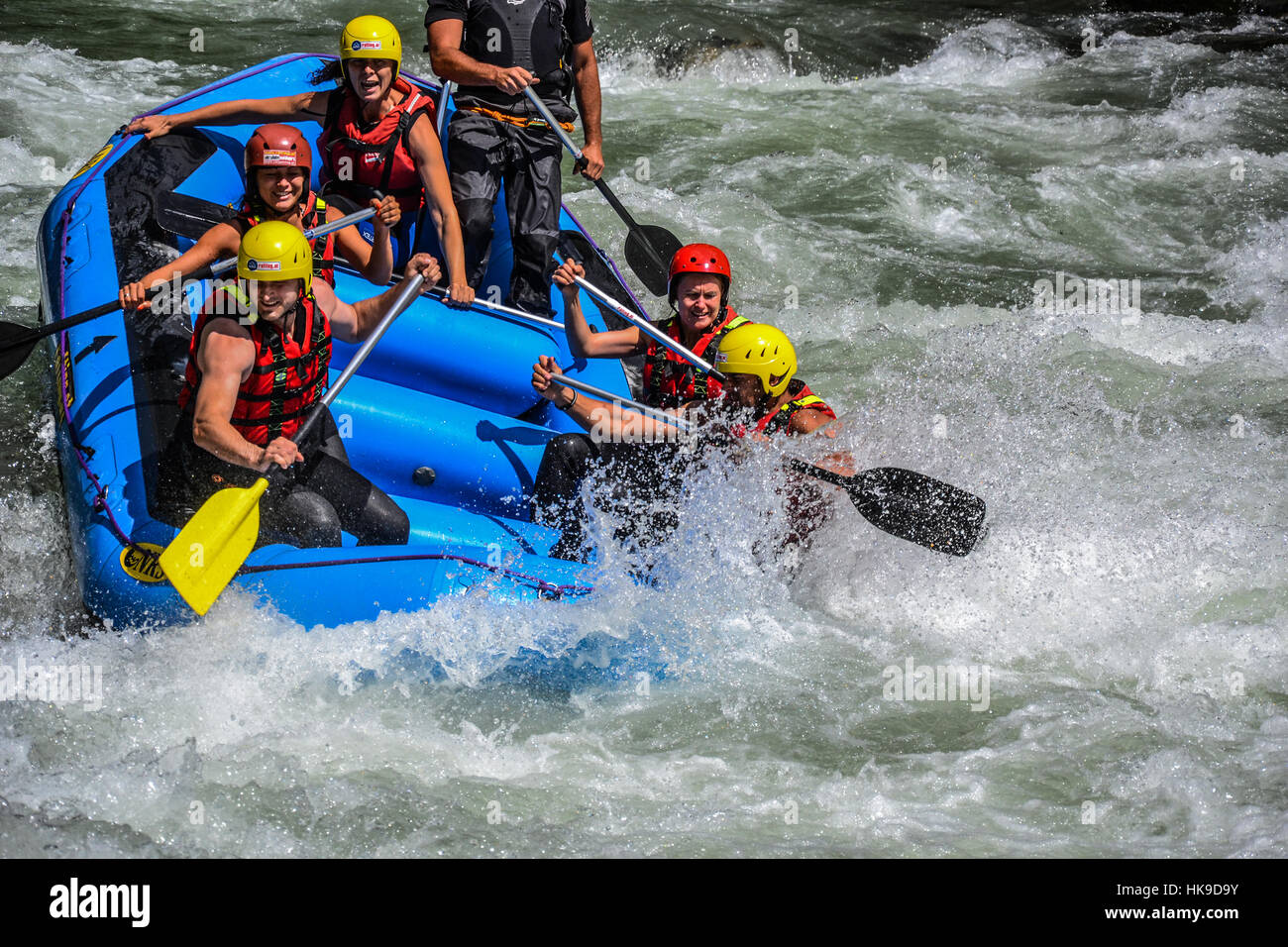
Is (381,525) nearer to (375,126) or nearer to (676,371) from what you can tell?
(676,371)

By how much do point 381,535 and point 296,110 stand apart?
6.23 ft

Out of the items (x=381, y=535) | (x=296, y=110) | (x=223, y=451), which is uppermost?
(x=296, y=110)

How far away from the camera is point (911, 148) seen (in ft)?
30.5

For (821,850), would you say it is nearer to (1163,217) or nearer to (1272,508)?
(1272,508)

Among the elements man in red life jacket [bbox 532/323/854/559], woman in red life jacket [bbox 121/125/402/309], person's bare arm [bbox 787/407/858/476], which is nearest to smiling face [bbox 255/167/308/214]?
woman in red life jacket [bbox 121/125/402/309]

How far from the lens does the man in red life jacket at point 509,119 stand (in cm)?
508

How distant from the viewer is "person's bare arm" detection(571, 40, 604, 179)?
5.51 metres

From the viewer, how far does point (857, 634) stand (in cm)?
470

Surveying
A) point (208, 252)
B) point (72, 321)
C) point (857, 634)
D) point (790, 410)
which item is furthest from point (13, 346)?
point (857, 634)

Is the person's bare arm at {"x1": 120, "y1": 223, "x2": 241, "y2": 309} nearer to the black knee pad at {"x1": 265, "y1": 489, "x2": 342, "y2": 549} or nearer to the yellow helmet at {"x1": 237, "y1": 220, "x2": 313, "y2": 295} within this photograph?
the yellow helmet at {"x1": 237, "y1": 220, "x2": 313, "y2": 295}

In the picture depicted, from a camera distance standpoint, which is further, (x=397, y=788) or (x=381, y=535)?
(x=381, y=535)

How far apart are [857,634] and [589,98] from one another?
2555 millimetres
